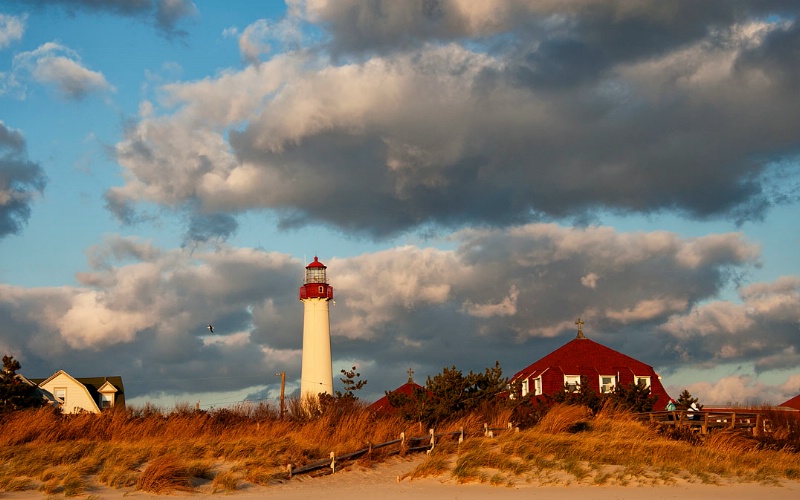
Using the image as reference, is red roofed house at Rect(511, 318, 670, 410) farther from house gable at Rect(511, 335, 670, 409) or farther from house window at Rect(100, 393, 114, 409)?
house window at Rect(100, 393, 114, 409)

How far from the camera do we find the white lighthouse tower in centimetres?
4953

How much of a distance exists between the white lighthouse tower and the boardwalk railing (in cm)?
2039

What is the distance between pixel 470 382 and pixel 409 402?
283cm

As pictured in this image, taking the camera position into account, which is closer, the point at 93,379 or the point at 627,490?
the point at 627,490

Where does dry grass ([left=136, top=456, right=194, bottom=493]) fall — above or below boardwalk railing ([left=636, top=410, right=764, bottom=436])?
below

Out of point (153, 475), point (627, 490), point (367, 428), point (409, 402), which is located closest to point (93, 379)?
point (409, 402)

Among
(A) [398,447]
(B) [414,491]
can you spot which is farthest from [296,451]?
(B) [414,491]

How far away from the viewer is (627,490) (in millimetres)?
22875

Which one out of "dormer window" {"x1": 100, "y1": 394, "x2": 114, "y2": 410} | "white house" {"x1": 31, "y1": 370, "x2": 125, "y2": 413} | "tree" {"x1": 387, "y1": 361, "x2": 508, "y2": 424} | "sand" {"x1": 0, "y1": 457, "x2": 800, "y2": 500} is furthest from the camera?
"dormer window" {"x1": 100, "y1": 394, "x2": 114, "y2": 410}

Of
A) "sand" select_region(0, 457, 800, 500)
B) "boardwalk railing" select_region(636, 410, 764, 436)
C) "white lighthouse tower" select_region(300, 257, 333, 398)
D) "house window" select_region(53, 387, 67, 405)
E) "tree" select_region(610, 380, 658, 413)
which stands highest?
"white lighthouse tower" select_region(300, 257, 333, 398)

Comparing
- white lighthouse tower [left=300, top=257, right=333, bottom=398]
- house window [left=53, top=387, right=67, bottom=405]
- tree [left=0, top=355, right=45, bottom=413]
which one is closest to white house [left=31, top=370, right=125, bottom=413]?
house window [left=53, top=387, right=67, bottom=405]

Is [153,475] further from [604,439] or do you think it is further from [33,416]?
[604,439]

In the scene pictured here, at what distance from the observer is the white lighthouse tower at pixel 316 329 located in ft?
163

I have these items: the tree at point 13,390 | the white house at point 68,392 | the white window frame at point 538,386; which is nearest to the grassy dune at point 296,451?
the tree at point 13,390
